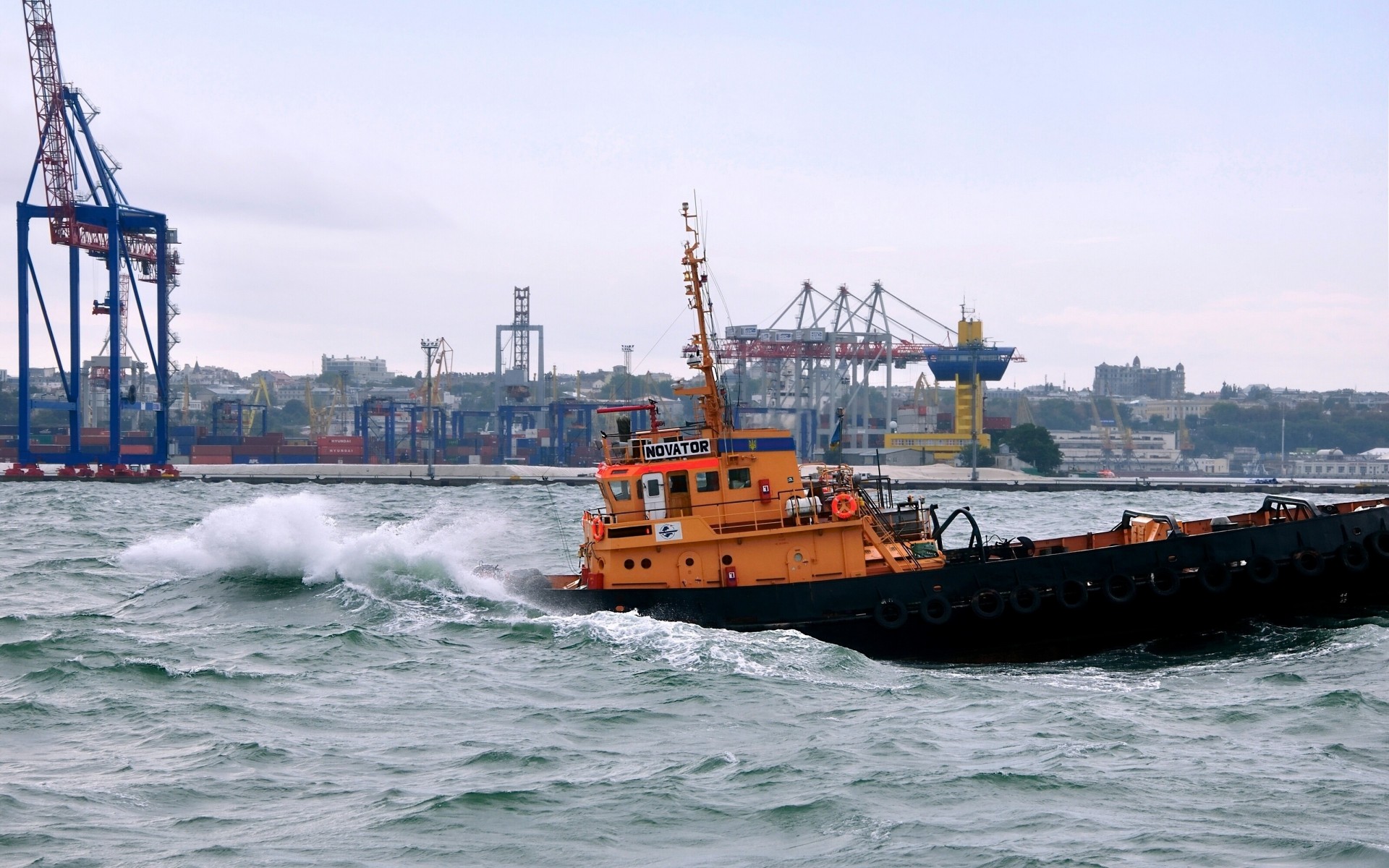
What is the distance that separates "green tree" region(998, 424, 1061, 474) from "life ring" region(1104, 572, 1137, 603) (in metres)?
95.7

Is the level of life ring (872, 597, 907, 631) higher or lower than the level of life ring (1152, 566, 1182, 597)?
lower

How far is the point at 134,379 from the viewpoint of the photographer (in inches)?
4117

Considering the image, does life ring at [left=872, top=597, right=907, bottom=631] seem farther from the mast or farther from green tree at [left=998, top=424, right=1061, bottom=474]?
green tree at [left=998, top=424, right=1061, bottom=474]

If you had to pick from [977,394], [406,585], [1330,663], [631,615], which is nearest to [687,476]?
[631,615]

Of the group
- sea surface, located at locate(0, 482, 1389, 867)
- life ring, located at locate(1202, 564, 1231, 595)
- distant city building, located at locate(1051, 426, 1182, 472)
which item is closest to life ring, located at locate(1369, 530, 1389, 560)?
sea surface, located at locate(0, 482, 1389, 867)

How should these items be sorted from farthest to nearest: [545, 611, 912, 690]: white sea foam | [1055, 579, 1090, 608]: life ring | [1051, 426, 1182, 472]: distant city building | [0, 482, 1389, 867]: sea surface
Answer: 1. [1051, 426, 1182, 472]: distant city building
2. [1055, 579, 1090, 608]: life ring
3. [545, 611, 912, 690]: white sea foam
4. [0, 482, 1389, 867]: sea surface

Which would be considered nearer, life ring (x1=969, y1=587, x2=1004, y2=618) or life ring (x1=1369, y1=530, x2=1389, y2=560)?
life ring (x1=969, y1=587, x2=1004, y2=618)

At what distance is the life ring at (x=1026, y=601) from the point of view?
18141mm

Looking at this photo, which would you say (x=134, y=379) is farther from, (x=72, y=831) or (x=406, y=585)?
(x=72, y=831)

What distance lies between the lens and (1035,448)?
111875 millimetres

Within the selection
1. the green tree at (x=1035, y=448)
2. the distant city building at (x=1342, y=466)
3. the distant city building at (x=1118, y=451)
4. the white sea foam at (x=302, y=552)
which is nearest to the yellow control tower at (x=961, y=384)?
the green tree at (x=1035, y=448)

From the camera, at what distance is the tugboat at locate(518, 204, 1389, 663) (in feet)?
59.7

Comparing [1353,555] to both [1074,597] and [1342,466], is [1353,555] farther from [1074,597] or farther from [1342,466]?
[1342,466]

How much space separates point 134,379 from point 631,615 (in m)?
96.6
